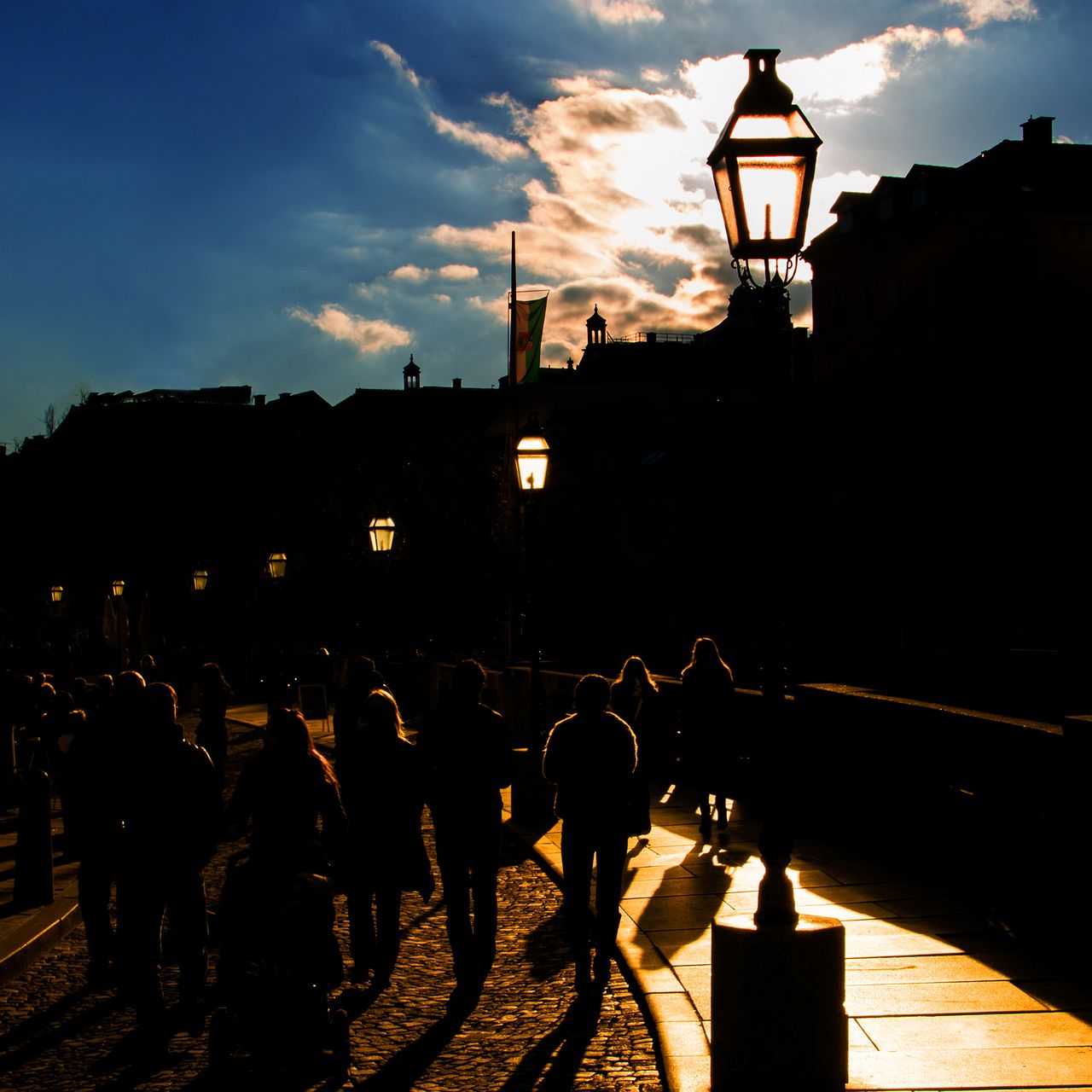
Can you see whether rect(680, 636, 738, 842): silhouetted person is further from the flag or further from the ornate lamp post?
the flag

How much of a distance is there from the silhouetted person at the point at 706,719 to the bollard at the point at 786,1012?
24.3ft

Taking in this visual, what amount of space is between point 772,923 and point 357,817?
9.84 ft

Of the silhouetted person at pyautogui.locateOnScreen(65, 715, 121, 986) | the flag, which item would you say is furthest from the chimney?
the silhouetted person at pyautogui.locateOnScreen(65, 715, 121, 986)

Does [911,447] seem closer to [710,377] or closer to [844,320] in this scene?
[844,320]

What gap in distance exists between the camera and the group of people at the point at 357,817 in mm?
6840

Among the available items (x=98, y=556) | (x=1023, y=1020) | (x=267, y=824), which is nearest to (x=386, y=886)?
(x=267, y=824)

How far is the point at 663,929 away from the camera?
905cm

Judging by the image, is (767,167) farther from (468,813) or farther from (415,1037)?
(415,1037)

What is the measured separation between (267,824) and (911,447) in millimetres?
45210

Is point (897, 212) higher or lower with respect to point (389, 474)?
higher

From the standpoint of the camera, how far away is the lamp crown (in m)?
5.68

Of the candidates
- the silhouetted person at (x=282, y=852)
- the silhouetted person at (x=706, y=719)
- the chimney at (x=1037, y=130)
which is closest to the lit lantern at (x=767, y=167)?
the silhouetted person at (x=282, y=852)

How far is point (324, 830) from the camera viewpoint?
6.82 metres

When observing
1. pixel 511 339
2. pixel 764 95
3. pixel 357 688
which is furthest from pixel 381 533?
pixel 764 95
